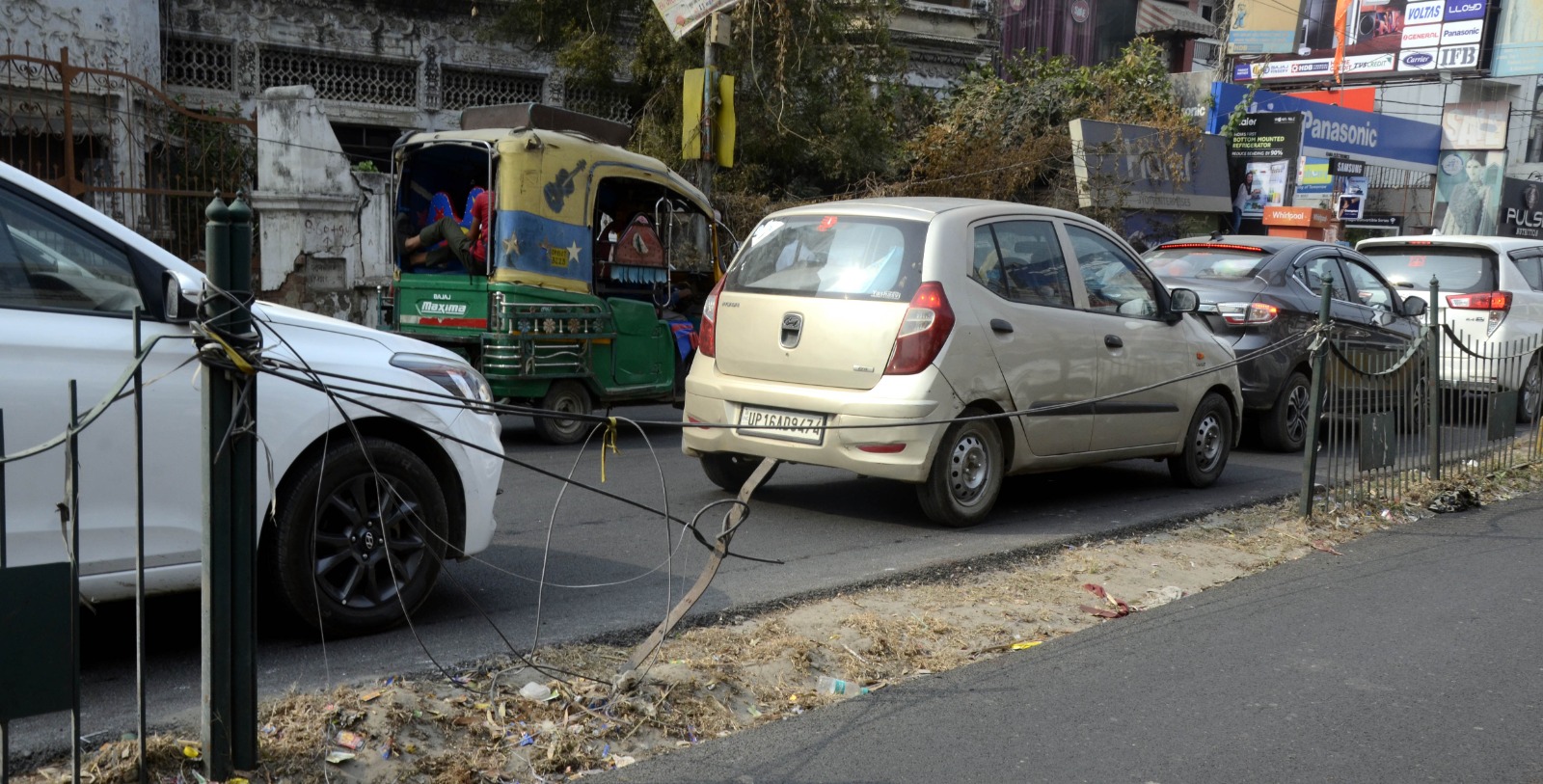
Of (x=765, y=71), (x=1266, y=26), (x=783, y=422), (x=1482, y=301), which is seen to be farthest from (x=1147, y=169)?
(x=1266, y=26)

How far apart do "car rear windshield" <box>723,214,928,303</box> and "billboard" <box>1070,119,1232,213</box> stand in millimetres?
12670

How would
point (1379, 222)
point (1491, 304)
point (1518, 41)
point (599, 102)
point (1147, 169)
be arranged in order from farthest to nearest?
1. point (1518, 41)
2. point (1379, 222)
3. point (1147, 169)
4. point (599, 102)
5. point (1491, 304)

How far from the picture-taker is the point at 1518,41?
102 ft

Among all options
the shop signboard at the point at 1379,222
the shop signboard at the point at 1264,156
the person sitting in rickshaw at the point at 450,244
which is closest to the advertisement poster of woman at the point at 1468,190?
the shop signboard at the point at 1379,222

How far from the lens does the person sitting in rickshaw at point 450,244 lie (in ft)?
30.9

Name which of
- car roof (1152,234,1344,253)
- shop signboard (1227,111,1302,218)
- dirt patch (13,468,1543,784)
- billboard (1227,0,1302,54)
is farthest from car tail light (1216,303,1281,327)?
billboard (1227,0,1302,54)

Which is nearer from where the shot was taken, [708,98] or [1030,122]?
[708,98]

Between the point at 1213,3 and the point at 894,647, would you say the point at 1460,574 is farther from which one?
the point at 1213,3

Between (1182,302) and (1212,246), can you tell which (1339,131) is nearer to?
(1212,246)

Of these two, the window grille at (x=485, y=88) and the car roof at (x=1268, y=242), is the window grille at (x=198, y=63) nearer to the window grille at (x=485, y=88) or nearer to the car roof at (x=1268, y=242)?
the window grille at (x=485, y=88)

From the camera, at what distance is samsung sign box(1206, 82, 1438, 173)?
83.2 feet

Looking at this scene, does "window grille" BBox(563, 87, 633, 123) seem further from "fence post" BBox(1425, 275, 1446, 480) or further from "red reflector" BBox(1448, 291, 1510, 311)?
"fence post" BBox(1425, 275, 1446, 480)

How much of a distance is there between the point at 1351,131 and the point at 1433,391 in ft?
72.7

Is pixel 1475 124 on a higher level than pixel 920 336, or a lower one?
higher
